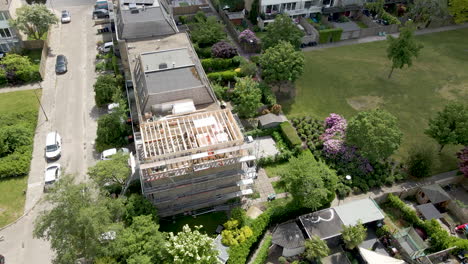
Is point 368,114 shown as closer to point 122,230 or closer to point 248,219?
point 248,219

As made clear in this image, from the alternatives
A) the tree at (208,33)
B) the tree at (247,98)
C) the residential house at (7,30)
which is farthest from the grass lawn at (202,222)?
the residential house at (7,30)

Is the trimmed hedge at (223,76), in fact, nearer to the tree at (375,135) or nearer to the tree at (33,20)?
the tree at (375,135)

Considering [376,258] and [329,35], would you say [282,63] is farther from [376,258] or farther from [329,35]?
[376,258]

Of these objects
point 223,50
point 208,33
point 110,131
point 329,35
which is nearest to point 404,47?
point 329,35

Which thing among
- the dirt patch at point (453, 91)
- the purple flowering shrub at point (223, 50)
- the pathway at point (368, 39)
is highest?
the purple flowering shrub at point (223, 50)

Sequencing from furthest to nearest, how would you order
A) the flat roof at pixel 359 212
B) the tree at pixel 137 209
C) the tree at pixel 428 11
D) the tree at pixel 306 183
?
the tree at pixel 428 11 → the flat roof at pixel 359 212 → the tree at pixel 306 183 → the tree at pixel 137 209

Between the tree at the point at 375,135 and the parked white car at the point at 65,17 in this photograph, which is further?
the parked white car at the point at 65,17

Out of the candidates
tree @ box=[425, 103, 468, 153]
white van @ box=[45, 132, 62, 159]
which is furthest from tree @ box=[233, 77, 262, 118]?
white van @ box=[45, 132, 62, 159]

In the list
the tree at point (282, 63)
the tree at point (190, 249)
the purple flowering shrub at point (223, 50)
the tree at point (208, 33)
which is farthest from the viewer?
the tree at point (208, 33)
